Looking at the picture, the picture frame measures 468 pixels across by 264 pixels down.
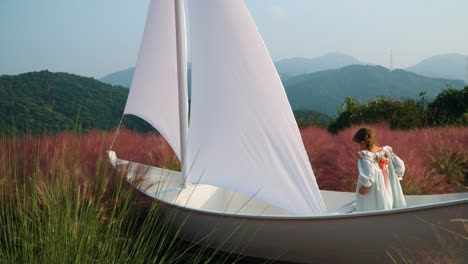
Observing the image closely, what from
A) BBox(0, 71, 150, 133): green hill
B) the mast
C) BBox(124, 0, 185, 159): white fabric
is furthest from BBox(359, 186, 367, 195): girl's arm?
BBox(0, 71, 150, 133): green hill

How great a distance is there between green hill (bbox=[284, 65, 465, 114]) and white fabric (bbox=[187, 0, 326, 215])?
11589cm

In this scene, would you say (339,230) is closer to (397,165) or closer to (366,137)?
(366,137)

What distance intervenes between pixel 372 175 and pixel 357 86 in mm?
147271

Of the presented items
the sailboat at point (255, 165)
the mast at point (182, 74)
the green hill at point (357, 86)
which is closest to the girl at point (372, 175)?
the sailboat at point (255, 165)

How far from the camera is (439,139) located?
758 centimetres

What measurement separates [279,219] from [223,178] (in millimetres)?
895

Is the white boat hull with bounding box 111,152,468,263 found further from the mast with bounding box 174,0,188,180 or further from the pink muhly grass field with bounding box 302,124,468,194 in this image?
the pink muhly grass field with bounding box 302,124,468,194

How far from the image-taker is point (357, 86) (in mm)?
142750

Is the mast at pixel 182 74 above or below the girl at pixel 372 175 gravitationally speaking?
above

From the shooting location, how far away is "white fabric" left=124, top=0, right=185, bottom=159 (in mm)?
5777

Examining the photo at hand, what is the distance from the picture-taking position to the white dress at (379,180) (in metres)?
3.83

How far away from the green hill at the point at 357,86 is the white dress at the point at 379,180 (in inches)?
4560

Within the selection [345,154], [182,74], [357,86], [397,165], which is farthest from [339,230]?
[357,86]

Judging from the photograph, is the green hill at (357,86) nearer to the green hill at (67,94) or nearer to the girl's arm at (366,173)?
the green hill at (67,94)
